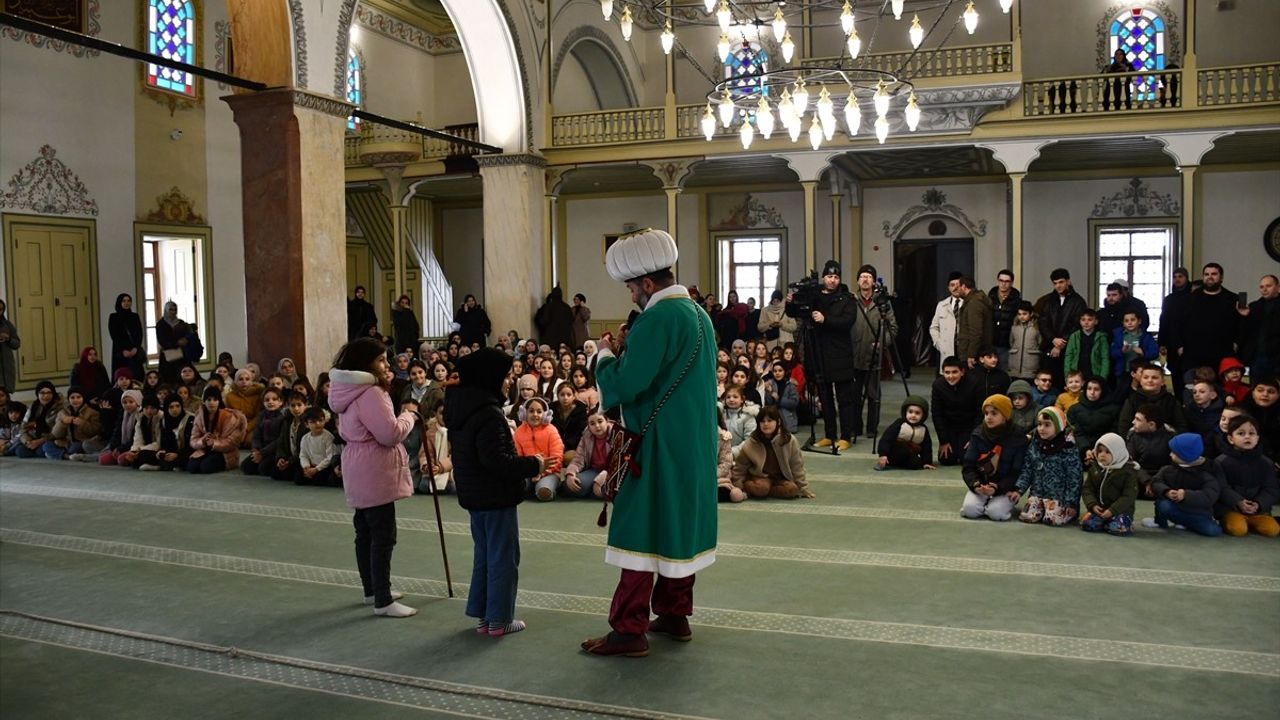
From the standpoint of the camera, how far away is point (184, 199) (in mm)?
14273

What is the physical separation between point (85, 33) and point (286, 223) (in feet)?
17.1

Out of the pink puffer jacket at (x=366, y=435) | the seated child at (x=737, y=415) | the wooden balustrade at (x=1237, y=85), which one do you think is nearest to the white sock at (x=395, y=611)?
the pink puffer jacket at (x=366, y=435)

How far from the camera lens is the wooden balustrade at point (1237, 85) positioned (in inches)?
497

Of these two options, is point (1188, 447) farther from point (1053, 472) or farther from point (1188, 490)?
point (1053, 472)

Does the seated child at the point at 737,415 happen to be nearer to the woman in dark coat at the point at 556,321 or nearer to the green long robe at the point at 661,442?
the green long robe at the point at 661,442

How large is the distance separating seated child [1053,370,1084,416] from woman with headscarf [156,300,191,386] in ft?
29.3

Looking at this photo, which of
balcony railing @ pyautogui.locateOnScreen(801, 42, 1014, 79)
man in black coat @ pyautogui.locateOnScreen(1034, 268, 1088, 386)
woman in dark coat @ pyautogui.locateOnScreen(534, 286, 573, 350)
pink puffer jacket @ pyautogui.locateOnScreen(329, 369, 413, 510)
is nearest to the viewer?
pink puffer jacket @ pyautogui.locateOnScreen(329, 369, 413, 510)

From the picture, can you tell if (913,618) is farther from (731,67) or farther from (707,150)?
(731,67)

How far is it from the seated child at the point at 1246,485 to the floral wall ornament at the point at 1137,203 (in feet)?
37.5

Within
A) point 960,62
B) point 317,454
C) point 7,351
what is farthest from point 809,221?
point 7,351

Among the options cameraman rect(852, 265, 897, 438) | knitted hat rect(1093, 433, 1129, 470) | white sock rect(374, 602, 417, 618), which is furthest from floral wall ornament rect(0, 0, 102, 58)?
knitted hat rect(1093, 433, 1129, 470)

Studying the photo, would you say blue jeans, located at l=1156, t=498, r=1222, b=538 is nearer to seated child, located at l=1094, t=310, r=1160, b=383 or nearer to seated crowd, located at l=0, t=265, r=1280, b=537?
seated crowd, located at l=0, t=265, r=1280, b=537

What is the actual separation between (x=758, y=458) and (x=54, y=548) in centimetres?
421

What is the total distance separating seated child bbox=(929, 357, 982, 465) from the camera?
8.00 m
